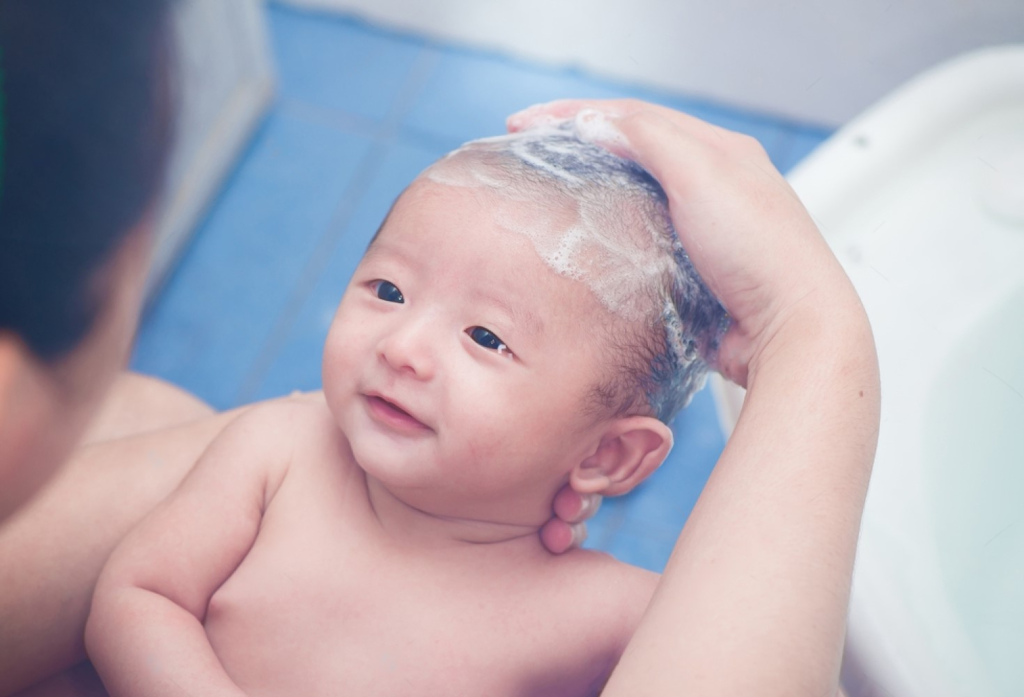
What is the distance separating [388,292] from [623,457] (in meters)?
0.22

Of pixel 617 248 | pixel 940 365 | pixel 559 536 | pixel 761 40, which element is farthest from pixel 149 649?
pixel 761 40

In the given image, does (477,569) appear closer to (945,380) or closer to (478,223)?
(478,223)

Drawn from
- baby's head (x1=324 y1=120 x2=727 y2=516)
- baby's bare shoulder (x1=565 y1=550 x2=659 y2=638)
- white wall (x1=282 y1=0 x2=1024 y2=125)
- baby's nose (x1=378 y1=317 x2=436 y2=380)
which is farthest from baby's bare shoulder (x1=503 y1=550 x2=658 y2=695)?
white wall (x1=282 y1=0 x2=1024 y2=125)

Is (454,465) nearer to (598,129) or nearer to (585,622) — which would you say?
(585,622)

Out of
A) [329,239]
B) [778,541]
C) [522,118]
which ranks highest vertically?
[522,118]

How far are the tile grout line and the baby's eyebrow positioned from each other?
2.19 feet

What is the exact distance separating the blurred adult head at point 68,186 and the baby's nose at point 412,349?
22cm

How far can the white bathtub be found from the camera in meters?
0.65

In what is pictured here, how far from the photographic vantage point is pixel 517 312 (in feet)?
1.87

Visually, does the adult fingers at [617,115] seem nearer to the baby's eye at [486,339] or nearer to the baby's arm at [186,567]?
the baby's eye at [486,339]

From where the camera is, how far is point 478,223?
0.58 meters

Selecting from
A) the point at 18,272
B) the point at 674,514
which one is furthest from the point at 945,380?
the point at 18,272

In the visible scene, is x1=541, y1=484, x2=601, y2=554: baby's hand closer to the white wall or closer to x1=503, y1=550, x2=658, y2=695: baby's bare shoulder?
x1=503, y1=550, x2=658, y2=695: baby's bare shoulder

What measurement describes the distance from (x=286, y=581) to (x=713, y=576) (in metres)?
0.33
